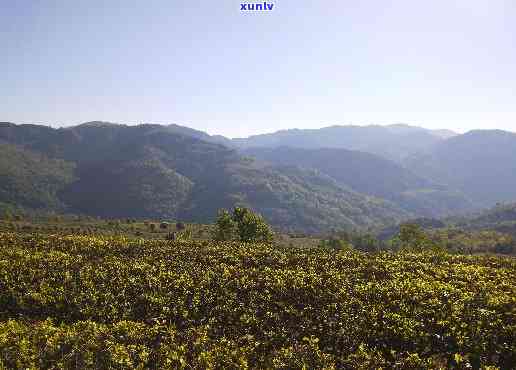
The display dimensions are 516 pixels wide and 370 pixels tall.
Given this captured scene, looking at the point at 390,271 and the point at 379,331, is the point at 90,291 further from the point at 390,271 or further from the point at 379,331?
the point at 390,271

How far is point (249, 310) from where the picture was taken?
103 ft

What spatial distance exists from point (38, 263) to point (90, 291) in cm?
892

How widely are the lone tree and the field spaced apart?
3645 cm

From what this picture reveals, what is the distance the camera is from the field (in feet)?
82.8

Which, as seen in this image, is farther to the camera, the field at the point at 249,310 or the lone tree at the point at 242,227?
the lone tree at the point at 242,227

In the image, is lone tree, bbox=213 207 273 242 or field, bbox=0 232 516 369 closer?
field, bbox=0 232 516 369

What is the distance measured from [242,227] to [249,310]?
51038mm

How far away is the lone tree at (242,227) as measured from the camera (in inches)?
3233

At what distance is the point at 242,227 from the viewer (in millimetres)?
82500

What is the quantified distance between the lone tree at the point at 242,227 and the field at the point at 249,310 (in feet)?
120

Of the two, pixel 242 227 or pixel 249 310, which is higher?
pixel 242 227

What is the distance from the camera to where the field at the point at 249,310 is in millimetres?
25250

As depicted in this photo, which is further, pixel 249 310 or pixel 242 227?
pixel 242 227

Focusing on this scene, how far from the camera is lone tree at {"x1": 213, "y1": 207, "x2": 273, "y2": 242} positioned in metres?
82.1
